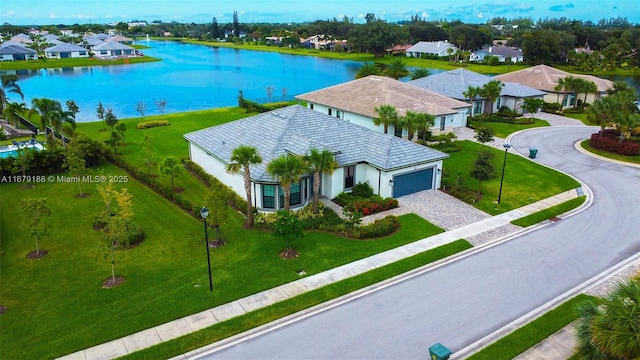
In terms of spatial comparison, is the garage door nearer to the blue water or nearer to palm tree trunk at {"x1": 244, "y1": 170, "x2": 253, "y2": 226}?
palm tree trunk at {"x1": 244, "y1": 170, "x2": 253, "y2": 226}

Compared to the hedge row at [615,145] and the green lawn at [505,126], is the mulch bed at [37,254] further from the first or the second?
the hedge row at [615,145]

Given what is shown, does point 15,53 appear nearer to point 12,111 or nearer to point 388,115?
point 12,111

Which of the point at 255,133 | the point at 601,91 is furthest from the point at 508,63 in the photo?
the point at 255,133

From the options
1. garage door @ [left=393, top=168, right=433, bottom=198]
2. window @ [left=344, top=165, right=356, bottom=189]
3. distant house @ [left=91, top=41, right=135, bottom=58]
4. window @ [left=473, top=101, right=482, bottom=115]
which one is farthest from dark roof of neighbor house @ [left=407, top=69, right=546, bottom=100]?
distant house @ [left=91, top=41, right=135, bottom=58]

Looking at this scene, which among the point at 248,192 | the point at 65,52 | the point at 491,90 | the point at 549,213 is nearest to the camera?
the point at 248,192

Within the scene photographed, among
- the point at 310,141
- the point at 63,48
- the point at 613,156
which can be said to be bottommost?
the point at 613,156

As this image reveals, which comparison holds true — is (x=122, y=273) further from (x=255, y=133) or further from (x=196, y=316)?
(x=255, y=133)

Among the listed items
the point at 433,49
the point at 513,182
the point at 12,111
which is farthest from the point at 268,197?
the point at 433,49
